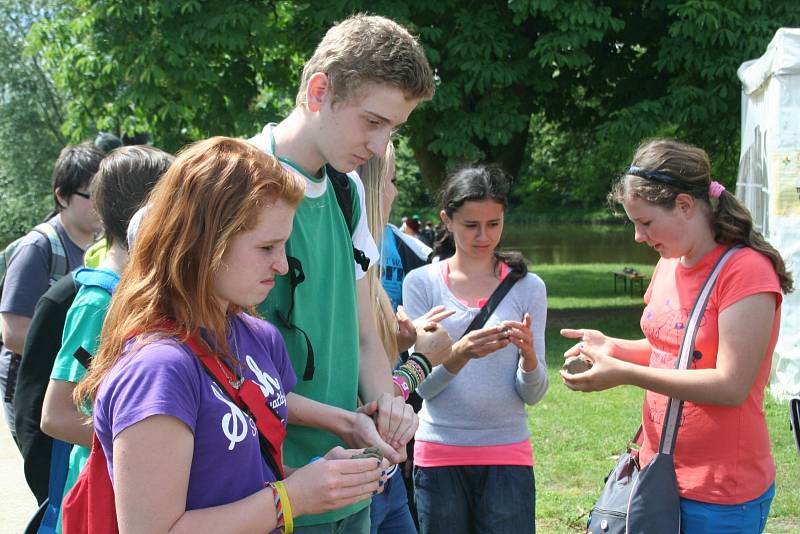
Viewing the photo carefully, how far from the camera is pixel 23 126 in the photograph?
115ft

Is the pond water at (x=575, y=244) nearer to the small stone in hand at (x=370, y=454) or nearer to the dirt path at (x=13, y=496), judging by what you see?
the dirt path at (x=13, y=496)

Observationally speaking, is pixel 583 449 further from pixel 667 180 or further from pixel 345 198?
pixel 345 198

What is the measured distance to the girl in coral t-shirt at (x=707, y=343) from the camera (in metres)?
2.87

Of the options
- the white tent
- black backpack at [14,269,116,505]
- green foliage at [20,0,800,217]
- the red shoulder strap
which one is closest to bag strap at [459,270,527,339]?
black backpack at [14,269,116,505]

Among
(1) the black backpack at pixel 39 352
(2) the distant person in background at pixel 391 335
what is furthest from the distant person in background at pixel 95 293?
(2) the distant person in background at pixel 391 335

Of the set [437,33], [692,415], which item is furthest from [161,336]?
[437,33]

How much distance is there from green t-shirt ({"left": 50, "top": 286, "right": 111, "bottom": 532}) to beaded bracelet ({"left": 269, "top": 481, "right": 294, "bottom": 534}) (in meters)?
0.88

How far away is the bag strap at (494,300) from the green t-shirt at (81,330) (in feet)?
5.33

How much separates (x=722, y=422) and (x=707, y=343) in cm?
26

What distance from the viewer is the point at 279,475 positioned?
6.57 feet

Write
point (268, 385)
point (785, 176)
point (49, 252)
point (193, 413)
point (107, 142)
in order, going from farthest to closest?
point (785, 176) → point (107, 142) → point (49, 252) → point (268, 385) → point (193, 413)

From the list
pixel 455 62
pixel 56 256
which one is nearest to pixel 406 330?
pixel 56 256

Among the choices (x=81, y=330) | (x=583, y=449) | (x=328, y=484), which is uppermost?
(x=81, y=330)

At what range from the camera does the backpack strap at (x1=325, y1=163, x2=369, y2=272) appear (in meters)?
2.46
